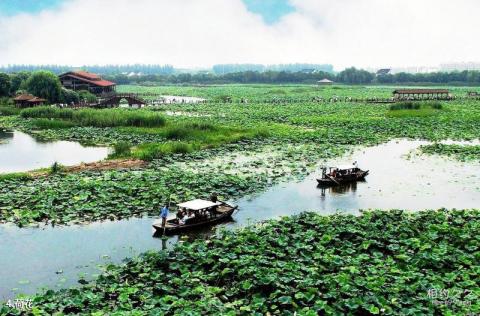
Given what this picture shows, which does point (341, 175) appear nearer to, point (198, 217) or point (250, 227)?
point (250, 227)

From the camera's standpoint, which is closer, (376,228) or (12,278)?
(12,278)

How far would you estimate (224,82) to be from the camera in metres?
146

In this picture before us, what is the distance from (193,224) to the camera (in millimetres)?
17594

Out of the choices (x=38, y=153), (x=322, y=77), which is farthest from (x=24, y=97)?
(x=322, y=77)

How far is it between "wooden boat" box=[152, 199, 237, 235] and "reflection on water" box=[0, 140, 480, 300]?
1.00 ft

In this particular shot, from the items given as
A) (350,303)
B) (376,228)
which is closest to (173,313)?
(350,303)

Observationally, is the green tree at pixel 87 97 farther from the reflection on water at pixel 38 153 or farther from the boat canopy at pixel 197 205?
the boat canopy at pixel 197 205

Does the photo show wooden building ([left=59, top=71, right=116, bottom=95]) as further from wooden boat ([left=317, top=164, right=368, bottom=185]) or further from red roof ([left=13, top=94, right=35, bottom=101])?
wooden boat ([left=317, top=164, right=368, bottom=185])

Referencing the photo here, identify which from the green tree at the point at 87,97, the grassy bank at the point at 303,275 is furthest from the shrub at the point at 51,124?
the grassy bank at the point at 303,275

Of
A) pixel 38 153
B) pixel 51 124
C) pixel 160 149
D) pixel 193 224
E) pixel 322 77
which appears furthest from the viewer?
pixel 322 77

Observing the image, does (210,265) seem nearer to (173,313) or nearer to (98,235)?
(173,313)

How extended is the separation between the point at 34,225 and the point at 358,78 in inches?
4757

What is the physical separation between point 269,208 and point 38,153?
→ 1963 cm

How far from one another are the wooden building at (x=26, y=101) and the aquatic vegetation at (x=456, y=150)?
4366 centimetres
